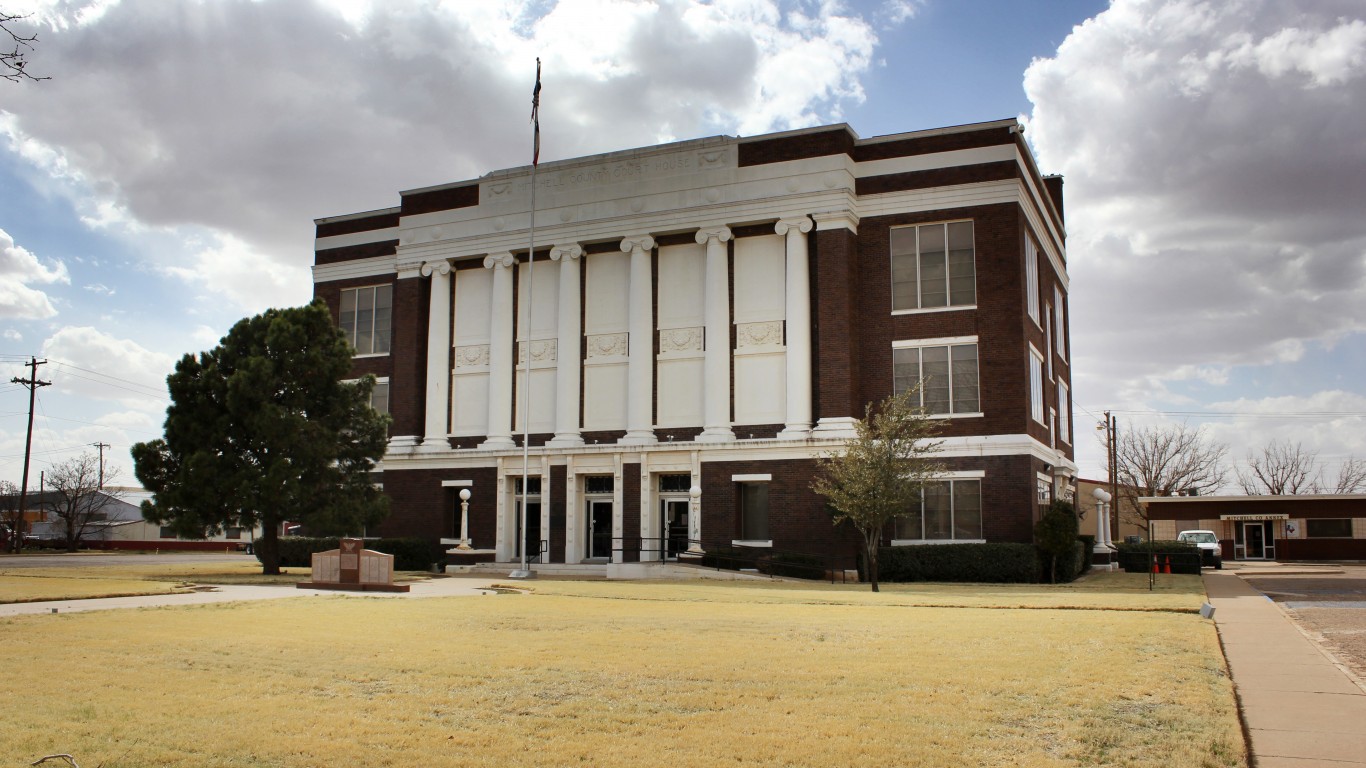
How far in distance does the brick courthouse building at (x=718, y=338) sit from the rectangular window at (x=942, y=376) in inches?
2.8

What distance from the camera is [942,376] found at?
118 feet

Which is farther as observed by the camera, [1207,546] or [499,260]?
[1207,546]

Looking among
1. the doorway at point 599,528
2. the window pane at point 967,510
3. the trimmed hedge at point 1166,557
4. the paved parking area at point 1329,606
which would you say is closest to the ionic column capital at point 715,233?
the doorway at point 599,528

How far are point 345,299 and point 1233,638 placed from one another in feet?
128

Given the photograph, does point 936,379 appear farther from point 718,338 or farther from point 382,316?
point 382,316

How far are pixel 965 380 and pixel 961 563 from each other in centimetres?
631

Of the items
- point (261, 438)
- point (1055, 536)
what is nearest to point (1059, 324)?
point (1055, 536)

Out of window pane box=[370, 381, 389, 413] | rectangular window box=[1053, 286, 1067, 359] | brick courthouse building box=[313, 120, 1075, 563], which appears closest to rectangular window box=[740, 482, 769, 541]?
brick courthouse building box=[313, 120, 1075, 563]

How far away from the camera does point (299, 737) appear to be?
757 centimetres

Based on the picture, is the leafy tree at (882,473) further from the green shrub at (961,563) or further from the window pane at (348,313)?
the window pane at (348,313)

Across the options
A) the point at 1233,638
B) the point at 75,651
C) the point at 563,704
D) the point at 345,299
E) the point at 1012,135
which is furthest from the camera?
the point at 345,299

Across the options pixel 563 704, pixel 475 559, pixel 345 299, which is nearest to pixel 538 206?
pixel 345 299

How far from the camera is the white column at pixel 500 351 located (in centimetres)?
4150

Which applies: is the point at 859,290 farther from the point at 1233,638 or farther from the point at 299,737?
the point at 299,737
